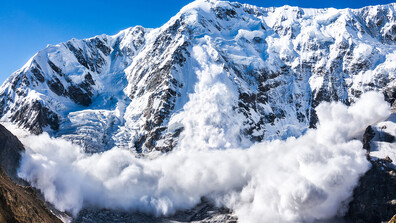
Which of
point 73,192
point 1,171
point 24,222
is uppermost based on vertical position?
point 73,192

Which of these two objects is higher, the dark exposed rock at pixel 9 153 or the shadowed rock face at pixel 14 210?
the dark exposed rock at pixel 9 153

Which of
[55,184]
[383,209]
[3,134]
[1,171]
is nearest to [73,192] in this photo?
[55,184]

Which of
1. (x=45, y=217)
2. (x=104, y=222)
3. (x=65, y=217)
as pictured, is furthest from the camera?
(x=104, y=222)

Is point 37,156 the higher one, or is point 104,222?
point 37,156

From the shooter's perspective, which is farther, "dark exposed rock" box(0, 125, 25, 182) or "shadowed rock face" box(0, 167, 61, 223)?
"dark exposed rock" box(0, 125, 25, 182)

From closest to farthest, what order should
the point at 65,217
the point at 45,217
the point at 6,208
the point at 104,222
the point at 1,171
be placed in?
the point at 6,208
the point at 45,217
the point at 1,171
the point at 65,217
the point at 104,222

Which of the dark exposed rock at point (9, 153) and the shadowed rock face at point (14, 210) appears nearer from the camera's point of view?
the shadowed rock face at point (14, 210)

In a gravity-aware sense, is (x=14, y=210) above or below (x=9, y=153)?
below

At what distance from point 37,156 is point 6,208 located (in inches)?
6499

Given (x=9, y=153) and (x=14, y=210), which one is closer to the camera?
(x=14, y=210)

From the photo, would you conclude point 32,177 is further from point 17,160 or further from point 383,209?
point 383,209

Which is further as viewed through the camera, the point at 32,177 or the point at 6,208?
the point at 32,177

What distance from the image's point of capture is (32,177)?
179250 millimetres

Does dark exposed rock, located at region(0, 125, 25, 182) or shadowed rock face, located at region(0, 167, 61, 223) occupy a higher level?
dark exposed rock, located at region(0, 125, 25, 182)
